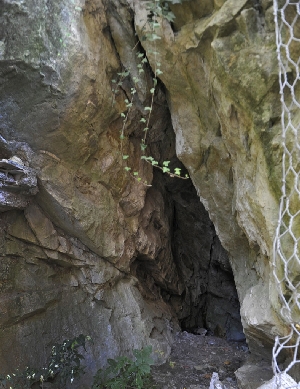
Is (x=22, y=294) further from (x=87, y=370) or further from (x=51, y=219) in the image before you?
(x=87, y=370)

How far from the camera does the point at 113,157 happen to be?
4043mm

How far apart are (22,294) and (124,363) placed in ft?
4.42

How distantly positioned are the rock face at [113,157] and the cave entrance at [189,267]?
47 centimetres

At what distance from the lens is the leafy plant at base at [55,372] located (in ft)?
10.8

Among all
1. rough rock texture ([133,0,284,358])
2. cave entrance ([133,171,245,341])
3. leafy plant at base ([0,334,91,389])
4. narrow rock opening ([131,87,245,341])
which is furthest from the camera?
cave entrance ([133,171,245,341])

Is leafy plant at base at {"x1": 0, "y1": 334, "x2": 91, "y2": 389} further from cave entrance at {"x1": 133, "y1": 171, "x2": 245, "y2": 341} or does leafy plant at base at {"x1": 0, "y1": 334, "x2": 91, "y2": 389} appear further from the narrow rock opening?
cave entrance at {"x1": 133, "y1": 171, "x2": 245, "y2": 341}

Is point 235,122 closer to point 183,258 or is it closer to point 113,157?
point 113,157

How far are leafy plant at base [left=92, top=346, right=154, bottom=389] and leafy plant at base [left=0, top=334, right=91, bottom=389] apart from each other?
0.77 feet

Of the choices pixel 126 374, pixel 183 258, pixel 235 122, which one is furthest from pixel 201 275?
pixel 235 122

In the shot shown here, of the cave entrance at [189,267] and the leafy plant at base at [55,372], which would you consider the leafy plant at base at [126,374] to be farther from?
the cave entrance at [189,267]

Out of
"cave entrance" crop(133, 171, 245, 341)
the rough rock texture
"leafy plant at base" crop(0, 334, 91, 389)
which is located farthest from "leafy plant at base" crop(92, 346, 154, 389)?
"cave entrance" crop(133, 171, 245, 341)

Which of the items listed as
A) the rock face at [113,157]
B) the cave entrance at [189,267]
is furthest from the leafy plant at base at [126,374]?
the cave entrance at [189,267]

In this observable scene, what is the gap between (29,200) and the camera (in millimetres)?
3834

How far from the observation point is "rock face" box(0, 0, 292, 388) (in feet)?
8.75
